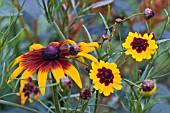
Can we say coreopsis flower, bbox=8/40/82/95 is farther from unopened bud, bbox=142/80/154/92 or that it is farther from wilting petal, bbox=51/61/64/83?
unopened bud, bbox=142/80/154/92

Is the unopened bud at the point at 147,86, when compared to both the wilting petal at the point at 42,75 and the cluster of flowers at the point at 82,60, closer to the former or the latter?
the cluster of flowers at the point at 82,60

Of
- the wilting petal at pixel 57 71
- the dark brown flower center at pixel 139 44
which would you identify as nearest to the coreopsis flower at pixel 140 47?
the dark brown flower center at pixel 139 44

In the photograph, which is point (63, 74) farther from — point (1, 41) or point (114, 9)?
point (114, 9)

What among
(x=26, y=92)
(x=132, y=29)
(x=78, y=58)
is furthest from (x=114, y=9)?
(x=26, y=92)

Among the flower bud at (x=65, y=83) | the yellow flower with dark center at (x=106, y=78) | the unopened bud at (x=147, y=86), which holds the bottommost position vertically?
the unopened bud at (x=147, y=86)

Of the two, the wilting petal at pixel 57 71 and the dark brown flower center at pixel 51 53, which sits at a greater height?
the dark brown flower center at pixel 51 53

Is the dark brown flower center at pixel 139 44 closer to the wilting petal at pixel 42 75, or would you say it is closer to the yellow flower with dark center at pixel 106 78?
the yellow flower with dark center at pixel 106 78

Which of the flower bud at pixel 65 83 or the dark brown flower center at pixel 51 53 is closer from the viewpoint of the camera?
the flower bud at pixel 65 83

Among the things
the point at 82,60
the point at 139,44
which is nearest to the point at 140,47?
the point at 139,44
